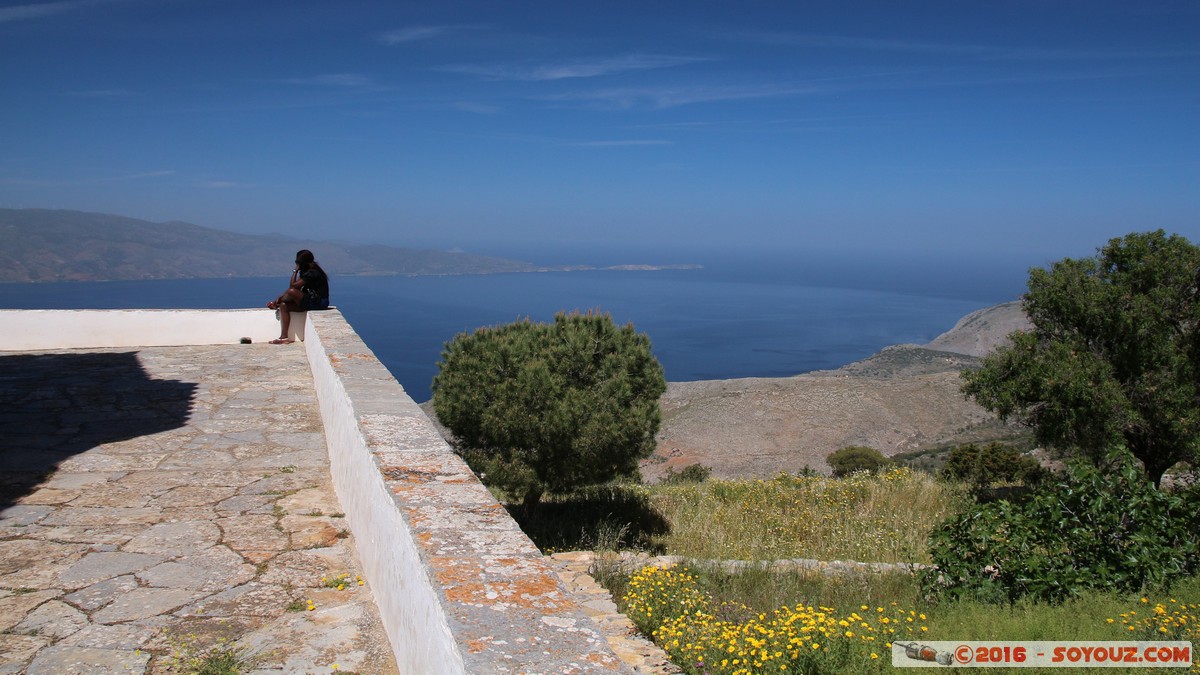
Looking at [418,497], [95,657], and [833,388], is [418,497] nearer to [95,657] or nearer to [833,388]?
[95,657]

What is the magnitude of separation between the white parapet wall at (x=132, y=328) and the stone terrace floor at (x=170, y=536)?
2.21 meters

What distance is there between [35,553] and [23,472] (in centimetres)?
143

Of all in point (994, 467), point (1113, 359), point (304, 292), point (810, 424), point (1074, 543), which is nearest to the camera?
point (1074, 543)

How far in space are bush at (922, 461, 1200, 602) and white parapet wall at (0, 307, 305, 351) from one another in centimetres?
725

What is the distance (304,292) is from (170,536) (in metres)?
5.47

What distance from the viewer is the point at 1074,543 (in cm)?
562

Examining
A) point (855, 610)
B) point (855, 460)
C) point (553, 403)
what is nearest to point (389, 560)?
point (855, 610)

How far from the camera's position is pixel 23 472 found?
4.47 m

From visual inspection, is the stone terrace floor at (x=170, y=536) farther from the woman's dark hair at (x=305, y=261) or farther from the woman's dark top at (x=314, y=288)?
the woman's dark hair at (x=305, y=261)

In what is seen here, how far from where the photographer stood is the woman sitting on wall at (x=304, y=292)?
8.68 m

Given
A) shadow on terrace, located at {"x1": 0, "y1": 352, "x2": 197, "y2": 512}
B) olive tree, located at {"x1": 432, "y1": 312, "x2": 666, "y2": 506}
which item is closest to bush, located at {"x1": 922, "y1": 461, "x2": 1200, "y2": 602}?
shadow on terrace, located at {"x1": 0, "y1": 352, "x2": 197, "y2": 512}

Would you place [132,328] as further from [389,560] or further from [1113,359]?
[1113,359]

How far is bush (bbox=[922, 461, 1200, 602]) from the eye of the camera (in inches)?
212

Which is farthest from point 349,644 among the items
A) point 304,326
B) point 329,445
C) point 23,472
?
point 304,326
